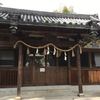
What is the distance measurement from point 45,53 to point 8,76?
7.95 feet

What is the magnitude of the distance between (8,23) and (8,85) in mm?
3599

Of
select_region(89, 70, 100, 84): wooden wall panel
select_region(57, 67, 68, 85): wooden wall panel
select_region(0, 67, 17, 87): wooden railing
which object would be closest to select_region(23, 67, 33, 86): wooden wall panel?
select_region(0, 67, 17, 87): wooden railing

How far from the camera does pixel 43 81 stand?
7.33 m

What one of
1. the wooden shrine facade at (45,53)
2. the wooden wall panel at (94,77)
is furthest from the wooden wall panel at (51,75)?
the wooden wall panel at (94,77)

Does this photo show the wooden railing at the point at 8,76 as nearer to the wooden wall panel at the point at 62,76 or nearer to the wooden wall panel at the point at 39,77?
the wooden wall panel at the point at 39,77

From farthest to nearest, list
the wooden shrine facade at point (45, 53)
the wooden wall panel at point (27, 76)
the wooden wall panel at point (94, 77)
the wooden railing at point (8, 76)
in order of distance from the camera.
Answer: the wooden wall panel at point (94, 77) → the wooden wall panel at point (27, 76) → the wooden railing at point (8, 76) → the wooden shrine facade at point (45, 53)

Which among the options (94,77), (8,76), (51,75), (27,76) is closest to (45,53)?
(51,75)

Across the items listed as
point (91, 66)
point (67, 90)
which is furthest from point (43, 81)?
point (91, 66)

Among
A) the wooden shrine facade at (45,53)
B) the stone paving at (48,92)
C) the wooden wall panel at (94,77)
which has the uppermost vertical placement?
the wooden shrine facade at (45,53)

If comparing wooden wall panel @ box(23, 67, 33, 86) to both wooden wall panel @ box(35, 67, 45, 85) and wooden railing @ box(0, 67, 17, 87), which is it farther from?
wooden railing @ box(0, 67, 17, 87)

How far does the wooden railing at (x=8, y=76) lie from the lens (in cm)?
691

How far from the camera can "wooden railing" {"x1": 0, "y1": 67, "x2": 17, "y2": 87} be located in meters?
6.91

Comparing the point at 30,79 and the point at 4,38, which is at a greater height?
the point at 4,38

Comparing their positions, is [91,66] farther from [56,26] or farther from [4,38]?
[4,38]
